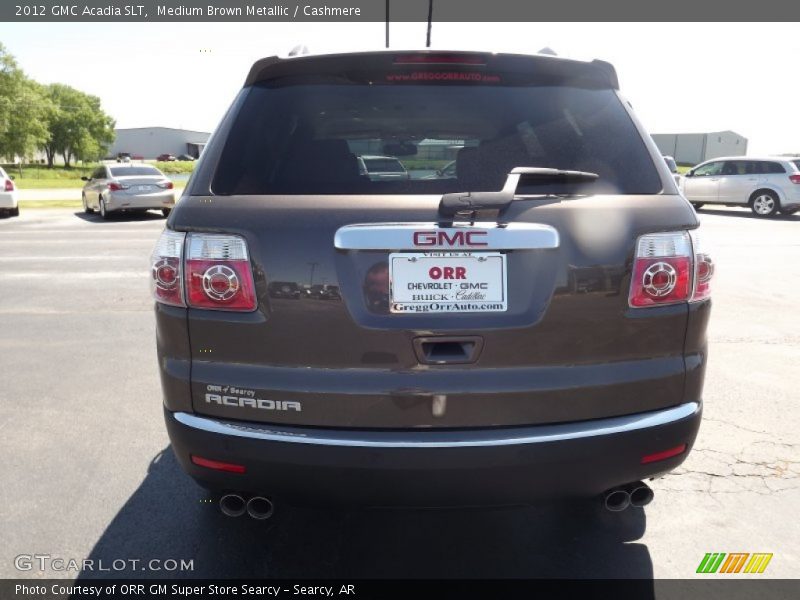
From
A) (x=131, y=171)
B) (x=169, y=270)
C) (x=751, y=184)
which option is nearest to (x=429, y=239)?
(x=169, y=270)

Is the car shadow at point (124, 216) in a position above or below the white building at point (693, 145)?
below

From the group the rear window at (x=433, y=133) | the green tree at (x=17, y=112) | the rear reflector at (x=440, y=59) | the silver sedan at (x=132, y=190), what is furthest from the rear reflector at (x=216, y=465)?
the green tree at (x=17, y=112)

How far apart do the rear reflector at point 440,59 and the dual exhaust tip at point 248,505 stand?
1589 mm

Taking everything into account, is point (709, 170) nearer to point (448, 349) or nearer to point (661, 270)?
point (661, 270)

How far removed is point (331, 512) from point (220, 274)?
4.36 ft

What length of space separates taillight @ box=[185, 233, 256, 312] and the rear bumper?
374 mm

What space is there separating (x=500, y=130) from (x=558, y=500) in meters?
1.29

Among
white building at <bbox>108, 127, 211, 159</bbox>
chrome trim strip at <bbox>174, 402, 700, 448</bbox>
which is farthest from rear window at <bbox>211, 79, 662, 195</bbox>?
white building at <bbox>108, 127, 211, 159</bbox>

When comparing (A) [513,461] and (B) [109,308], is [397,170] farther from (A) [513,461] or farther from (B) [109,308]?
(B) [109,308]

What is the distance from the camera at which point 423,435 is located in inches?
81.0

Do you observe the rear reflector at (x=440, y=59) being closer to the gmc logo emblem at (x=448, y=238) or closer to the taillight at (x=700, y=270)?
the gmc logo emblem at (x=448, y=238)

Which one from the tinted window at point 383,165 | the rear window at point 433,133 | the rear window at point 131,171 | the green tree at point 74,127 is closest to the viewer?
the rear window at point 433,133

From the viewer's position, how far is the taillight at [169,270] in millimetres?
2166

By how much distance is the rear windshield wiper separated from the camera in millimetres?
2043
